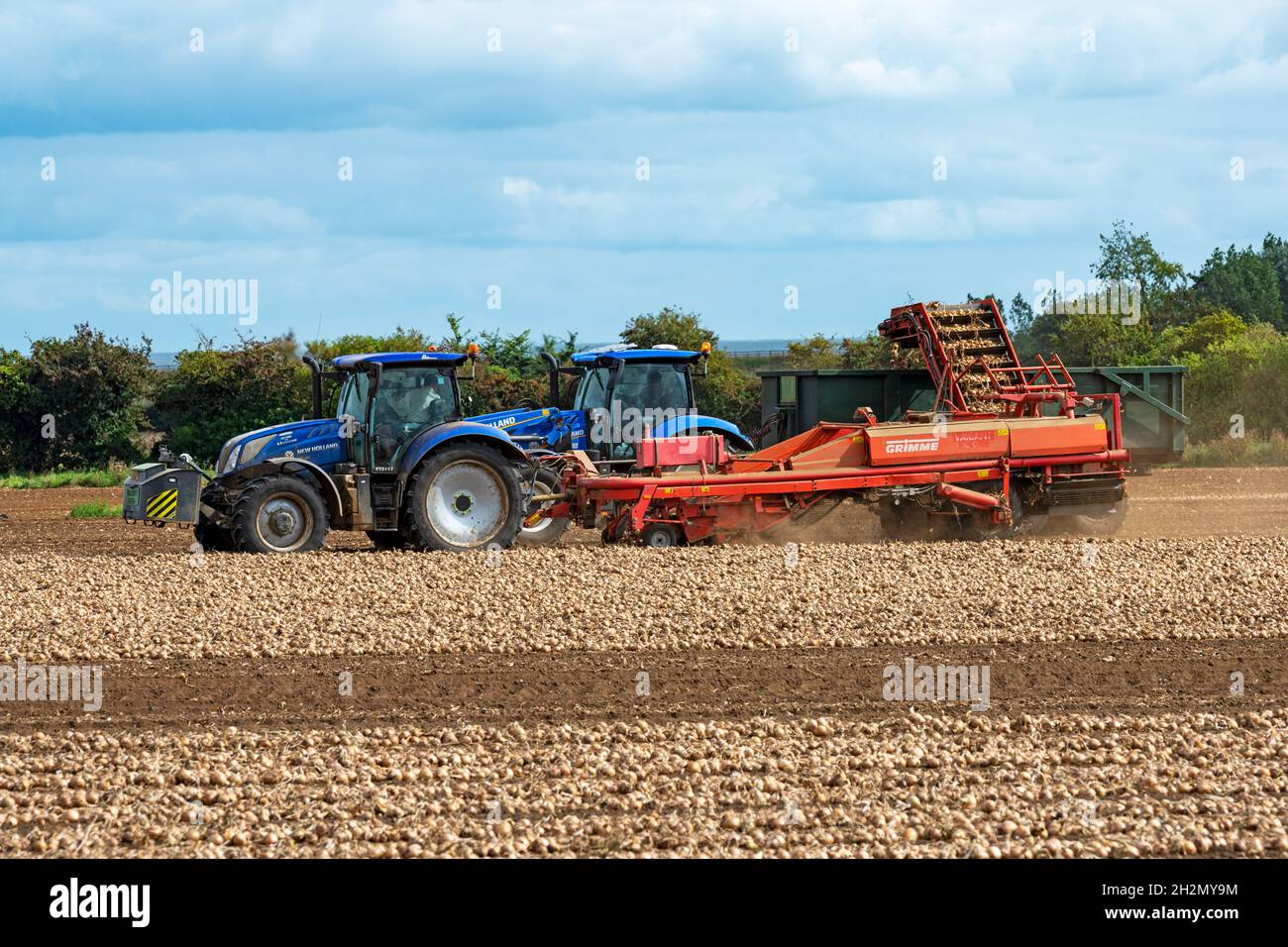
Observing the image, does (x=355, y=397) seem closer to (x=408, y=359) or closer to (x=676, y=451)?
(x=408, y=359)

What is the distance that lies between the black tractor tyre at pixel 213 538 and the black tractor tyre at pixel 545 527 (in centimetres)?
288

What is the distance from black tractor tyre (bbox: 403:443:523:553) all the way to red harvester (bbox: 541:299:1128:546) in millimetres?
449

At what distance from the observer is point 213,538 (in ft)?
47.1

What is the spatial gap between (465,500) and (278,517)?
176 centimetres

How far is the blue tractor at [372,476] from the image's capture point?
13523 millimetres

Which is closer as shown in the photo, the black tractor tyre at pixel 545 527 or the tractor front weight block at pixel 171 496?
the tractor front weight block at pixel 171 496

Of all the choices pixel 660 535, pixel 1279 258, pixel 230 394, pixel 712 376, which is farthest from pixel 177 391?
pixel 1279 258

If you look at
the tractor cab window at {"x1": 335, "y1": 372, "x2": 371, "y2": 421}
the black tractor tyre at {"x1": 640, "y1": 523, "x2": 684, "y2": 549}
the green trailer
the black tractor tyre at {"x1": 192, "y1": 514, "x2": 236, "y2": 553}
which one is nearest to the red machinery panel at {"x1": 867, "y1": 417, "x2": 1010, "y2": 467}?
the black tractor tyre at {"x1": 640, "y1": 523, "x2": 684, "y2": 549}

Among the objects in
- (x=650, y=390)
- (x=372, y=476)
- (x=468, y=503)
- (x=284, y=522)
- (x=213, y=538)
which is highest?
(x=650, y=390)

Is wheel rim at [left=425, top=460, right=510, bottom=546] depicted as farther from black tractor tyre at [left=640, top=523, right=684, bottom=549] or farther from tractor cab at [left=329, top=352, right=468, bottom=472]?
black tractor tyre at [left=640, top=523, right=684, bottom=549]

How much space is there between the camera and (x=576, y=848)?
538cm

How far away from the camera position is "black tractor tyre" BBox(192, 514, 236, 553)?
46.8 feet

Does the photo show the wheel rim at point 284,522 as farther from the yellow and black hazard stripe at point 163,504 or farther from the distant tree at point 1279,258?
the distant tree at point 1279,258

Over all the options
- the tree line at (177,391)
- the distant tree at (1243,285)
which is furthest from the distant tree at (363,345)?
the distant tree at (1243,285)
